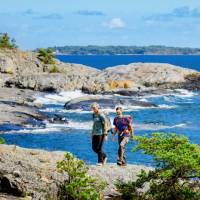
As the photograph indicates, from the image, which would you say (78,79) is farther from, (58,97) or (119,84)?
(58,97)

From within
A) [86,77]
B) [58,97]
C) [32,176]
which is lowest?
[58,97]

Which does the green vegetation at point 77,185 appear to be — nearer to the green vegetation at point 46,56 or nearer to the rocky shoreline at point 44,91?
the rocky shoreline at point 44,91

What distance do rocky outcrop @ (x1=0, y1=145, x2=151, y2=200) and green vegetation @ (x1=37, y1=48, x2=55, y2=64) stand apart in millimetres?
82208

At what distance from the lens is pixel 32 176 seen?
675 inches

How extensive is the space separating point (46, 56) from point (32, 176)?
87189 millimetres

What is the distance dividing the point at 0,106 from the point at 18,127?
7.21 m

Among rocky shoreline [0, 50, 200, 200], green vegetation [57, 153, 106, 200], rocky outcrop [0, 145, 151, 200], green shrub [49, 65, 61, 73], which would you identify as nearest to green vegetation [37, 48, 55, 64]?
rocky shoreline [0, 50, 200, 200]

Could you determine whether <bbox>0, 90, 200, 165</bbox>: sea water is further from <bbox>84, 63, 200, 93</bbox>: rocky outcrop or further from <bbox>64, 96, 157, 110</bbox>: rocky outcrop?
<bbox>84, 63, 200, 93</bbox>: rocky outcrop

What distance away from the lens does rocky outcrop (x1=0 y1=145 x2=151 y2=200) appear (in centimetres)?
1631

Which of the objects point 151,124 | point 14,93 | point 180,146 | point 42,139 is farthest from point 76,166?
point 14,93

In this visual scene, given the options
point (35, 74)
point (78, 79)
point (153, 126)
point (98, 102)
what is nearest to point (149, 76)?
point (78, 79)

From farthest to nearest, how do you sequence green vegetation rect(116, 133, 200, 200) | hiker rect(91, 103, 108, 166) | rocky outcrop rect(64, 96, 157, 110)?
rocky outcrop rect(64, 96, 157, 110) → hiker rect(91, 103, 108, 166) → green vegetation rect(116, 133, 200, 200)

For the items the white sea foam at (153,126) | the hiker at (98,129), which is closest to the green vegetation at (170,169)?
the hiker at (98,129)

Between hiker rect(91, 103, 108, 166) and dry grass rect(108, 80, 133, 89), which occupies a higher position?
hiker rect(91, 103, 108, 166)
